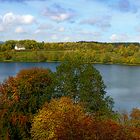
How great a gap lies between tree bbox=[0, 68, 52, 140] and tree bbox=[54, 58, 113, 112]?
4.23 ft

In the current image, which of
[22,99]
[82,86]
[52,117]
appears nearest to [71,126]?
[52,117]

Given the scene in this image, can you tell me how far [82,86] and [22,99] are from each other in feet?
19.0

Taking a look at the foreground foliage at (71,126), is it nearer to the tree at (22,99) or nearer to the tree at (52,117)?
the tree at (52,117)

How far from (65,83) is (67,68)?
1693 mm

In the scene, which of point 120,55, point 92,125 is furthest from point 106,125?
point 120,55

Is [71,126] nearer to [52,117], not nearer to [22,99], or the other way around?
[52,117]

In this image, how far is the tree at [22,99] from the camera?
32469mm

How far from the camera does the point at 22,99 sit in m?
34.8

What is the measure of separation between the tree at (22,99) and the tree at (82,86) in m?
1.29

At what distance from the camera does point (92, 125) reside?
22609 millimetres

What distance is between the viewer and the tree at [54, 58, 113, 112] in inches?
1414

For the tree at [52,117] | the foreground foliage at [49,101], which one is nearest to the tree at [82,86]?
the foreground foliage at [49,101]

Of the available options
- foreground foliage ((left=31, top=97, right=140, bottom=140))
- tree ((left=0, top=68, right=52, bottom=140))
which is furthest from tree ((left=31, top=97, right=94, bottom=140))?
tree ((left=0, top=68, right=52, bottom=140))

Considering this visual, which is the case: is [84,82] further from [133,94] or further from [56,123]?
[133,94]
